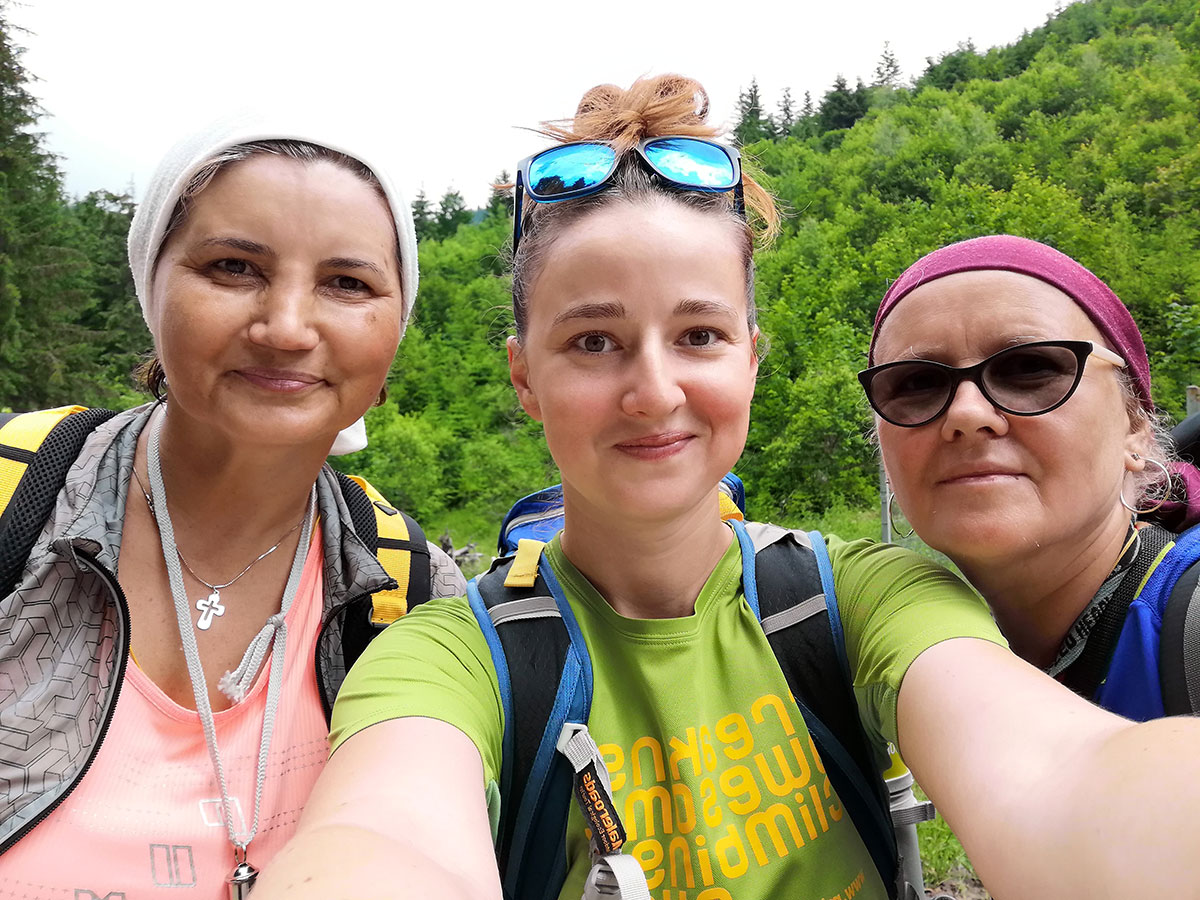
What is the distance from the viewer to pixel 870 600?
1589 mm

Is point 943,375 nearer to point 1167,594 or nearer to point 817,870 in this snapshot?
point 1167,594

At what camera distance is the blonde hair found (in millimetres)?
1800

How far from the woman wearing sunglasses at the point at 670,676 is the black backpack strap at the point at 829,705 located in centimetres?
2

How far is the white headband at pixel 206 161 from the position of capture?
6.31ft

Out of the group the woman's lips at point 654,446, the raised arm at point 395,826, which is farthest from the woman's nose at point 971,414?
the raised arm at point 395,826

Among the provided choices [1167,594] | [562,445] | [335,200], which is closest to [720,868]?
[562,445]

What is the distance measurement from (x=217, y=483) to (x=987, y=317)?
1993 millimetres

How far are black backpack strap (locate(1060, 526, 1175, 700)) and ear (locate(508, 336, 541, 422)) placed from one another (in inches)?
53.9

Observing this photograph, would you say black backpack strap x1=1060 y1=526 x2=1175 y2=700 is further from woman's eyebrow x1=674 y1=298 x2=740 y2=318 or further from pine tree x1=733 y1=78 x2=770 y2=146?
pine tree x1=733 y1=78 x2=770 y2=146

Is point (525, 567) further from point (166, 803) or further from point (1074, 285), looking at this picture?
point (1074, 285)

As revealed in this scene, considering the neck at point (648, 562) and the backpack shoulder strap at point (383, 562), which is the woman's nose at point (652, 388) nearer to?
the neck at point (648, 562)

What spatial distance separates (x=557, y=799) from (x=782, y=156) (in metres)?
59.4

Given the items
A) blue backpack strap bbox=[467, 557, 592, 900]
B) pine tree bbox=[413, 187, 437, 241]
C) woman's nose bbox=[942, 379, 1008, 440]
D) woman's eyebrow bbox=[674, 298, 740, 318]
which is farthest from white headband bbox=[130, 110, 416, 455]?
pine tree bbox=[413, 187, 437, 241]

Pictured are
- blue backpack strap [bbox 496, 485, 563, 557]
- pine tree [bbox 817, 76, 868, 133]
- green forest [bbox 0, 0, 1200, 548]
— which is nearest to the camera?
blue backpack strap [bbox 496, 485, 563, 557]
